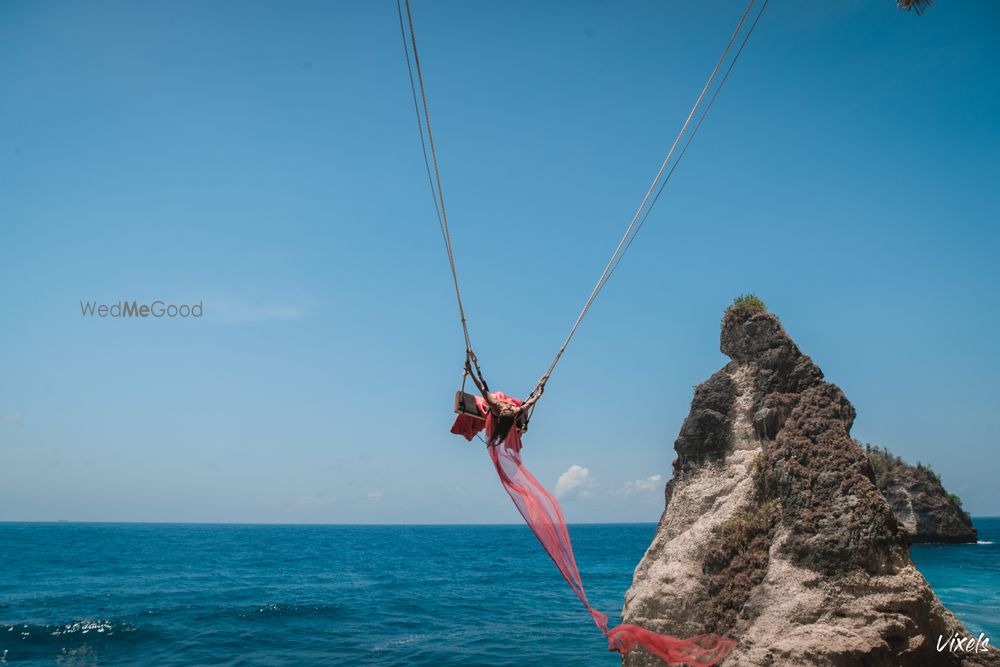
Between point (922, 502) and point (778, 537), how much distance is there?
226ft

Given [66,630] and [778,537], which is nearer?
[778,537]

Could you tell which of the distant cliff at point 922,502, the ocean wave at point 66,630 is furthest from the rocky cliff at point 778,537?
the distant cliff at point 922,502

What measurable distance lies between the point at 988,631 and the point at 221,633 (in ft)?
101

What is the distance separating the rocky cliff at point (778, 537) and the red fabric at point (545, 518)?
1.32 meters

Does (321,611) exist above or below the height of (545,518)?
below

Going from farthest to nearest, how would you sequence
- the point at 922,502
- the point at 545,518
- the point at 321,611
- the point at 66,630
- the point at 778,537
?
the point at 922,502, the point at 321,611, the point at 66,630, the point at 778,537, the point at 545,518

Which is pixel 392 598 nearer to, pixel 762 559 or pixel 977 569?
pixel 762 559

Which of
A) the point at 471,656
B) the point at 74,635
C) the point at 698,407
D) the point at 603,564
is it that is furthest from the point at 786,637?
the point at 603,564

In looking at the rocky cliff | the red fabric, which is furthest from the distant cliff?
the red fabric

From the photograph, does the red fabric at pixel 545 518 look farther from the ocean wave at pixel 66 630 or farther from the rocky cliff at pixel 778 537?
the ocean wave at pixel 66 630

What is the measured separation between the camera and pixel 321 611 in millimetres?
31172

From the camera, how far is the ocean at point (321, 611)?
22.0 m

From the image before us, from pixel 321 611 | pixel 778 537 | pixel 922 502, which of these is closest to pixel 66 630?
pixel 321 611

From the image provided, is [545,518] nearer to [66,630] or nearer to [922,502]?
[66,630]
